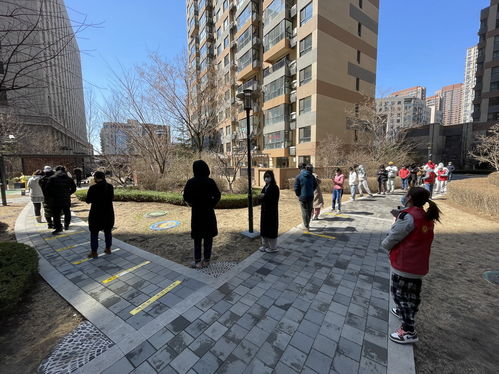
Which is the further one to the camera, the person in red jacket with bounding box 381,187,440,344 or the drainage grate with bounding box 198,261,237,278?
the drainage grate with bounding box 198,261,237,278

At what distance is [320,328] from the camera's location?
8.46 ft

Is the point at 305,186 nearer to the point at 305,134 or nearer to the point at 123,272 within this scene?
the point at 123,272

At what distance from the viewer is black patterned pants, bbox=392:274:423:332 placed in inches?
91.2

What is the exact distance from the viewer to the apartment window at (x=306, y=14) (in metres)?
21.1

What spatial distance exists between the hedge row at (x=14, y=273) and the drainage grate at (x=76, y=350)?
992 mm

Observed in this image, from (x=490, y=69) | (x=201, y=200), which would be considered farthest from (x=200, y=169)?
(x=490, y=69)

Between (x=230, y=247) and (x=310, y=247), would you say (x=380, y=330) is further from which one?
(x=230, y=247)

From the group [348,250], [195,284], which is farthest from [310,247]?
[195,284]

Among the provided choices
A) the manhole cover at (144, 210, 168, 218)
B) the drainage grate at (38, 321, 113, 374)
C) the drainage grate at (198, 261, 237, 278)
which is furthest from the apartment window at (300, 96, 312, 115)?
the drainage grate at (38, 321, 113, 374)

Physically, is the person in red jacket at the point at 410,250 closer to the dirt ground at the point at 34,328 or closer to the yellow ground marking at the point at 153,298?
the yellow ground marking at the point at 153,298

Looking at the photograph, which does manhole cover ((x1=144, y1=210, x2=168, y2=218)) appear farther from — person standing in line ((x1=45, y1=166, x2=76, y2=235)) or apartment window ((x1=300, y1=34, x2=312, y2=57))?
apartment window ((x1=300, y1=34, x2=312, y2=57))

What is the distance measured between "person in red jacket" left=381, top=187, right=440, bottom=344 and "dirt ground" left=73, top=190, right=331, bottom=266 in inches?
115

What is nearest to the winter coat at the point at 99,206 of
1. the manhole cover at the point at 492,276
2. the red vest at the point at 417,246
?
the red vest at the point at 417,246

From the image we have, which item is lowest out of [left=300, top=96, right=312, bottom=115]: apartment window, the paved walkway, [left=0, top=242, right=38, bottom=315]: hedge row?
the paved walkway
